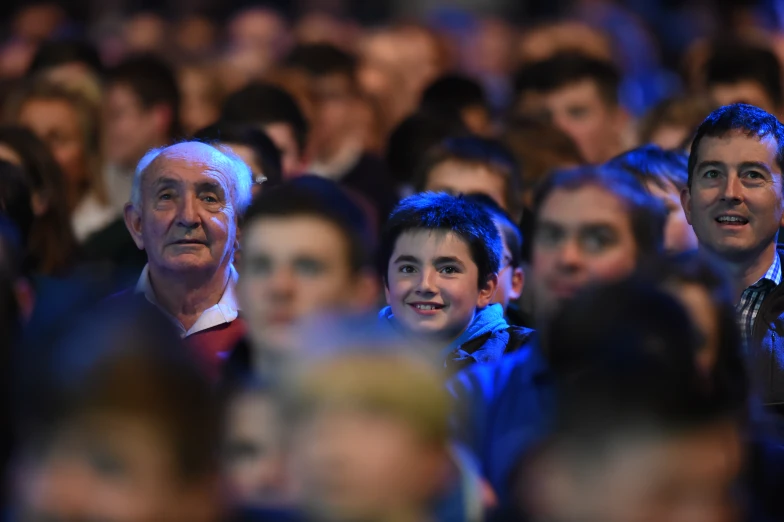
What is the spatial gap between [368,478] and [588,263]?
165 centimetres

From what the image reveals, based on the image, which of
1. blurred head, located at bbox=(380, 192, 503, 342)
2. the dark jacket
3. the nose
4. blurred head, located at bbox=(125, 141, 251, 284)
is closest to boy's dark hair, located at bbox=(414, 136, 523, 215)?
blurred head, located at bbox=(380, 192, 503, 342)

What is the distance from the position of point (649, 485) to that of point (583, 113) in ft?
18.3

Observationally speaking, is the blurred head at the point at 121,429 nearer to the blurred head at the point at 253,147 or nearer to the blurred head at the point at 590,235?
the blurred head at the point at 590,235

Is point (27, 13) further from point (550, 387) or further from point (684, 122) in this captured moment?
point (550, 387)

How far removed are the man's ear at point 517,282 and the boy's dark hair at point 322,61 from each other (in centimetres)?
366

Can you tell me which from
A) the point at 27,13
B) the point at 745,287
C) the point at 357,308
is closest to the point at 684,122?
the point at 745,287

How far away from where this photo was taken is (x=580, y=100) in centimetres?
791

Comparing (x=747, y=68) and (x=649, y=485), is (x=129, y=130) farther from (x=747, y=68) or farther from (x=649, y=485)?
(x=649, y=485)

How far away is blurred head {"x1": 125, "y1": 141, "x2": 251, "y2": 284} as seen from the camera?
4625 millimetres

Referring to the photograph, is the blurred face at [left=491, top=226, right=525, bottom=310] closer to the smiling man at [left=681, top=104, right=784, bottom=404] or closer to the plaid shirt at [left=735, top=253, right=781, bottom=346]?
the smiling man at [left=681, top=104, right=784, bottom=404]

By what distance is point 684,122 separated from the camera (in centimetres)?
686

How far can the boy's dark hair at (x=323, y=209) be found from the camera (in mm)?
3729

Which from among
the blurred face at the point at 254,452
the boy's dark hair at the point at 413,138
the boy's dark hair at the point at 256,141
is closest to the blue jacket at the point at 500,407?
the blurred face at the point at 254,452

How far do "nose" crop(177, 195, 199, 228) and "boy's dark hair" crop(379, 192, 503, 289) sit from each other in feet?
2.05
